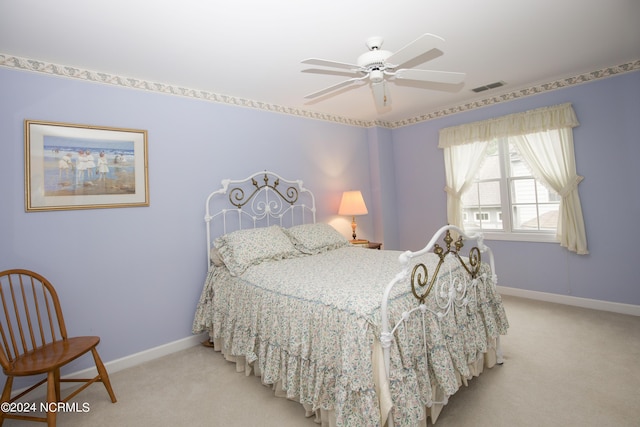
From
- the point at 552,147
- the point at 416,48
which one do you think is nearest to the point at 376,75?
the point at 416,48

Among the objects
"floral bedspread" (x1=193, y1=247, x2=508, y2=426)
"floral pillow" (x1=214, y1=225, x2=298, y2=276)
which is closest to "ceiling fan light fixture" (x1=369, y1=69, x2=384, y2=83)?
"floral bedspread" (x1=193, y1=247, x2=508, y2=426)

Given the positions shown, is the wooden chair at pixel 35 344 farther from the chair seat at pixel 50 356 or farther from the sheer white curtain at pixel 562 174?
the sheer white curtain at pixel 562 174

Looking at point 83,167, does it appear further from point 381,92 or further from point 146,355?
point 381,92

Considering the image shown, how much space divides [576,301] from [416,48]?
345 centimetres

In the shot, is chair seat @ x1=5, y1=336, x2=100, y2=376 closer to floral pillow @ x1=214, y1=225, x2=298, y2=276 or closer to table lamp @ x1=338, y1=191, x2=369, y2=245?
floral pillow @ x1=214, y1=225, x2=298, y2=276

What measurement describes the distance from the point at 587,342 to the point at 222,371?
3.03 metres

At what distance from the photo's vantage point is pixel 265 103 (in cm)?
374

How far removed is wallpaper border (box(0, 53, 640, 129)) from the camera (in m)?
2.50

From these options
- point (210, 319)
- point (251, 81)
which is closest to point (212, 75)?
point (251, 81)

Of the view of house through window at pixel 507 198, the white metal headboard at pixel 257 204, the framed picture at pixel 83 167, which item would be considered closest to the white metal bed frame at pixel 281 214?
the white metal headboard at pixel 257 204

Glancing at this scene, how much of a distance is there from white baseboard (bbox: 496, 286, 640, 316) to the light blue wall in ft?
0.16

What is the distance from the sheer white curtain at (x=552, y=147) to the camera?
3512 millimetres

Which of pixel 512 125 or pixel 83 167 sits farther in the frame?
pixel 512 125

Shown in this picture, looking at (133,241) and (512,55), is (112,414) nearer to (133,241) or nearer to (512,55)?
(133,241)
